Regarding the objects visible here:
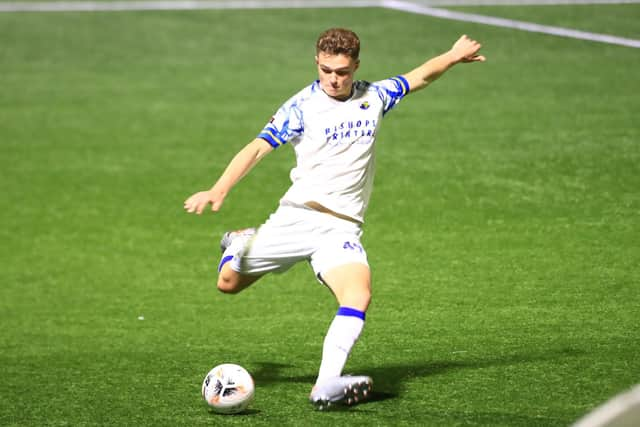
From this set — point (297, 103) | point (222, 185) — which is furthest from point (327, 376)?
point (297, 103)

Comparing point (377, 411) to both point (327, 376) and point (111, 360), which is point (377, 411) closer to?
point (327, 376)

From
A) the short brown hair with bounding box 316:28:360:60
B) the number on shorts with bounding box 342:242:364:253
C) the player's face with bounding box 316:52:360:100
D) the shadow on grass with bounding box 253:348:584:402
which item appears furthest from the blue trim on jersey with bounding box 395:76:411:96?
the shadow on grass with bounding box 253:348:584:402

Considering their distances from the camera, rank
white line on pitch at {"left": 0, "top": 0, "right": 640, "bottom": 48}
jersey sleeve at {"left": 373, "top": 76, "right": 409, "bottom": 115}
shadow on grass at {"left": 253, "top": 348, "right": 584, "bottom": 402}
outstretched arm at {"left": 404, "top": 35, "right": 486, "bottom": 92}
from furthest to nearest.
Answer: white line on pitch at {"left": 0, "top": 0, "right": 640, "bottom": 48} → shadow on grass at {"left": 253, "top": 348, "right": 584, "bottom": 402} → outstretched arm at {"left": 404, "top": 35, "right": 486, "bottom": 92} → jersey sleeve at {"left": 373, "top": 76, "right": 409, "bottom": 115}

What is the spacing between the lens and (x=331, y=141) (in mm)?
6281

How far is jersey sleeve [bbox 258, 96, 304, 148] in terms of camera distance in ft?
20.6

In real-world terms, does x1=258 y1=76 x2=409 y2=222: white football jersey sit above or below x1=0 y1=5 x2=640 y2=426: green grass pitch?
above

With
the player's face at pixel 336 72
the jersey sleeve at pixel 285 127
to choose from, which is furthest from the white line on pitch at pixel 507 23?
the jersey sleeve at pixel 285 127

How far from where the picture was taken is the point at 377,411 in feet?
19.6

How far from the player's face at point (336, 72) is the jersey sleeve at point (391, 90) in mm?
249

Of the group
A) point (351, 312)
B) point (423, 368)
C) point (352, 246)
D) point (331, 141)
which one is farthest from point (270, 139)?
point (423, 368)

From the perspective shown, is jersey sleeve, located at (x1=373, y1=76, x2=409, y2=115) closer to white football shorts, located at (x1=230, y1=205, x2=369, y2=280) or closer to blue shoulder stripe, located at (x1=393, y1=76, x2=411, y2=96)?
blue shoulder stripe, located at (x1=393, y1=76, x2=411, y2=96)

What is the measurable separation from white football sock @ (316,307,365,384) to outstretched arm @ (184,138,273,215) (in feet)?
2.94

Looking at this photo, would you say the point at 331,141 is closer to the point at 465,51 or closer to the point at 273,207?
the point at 465,51

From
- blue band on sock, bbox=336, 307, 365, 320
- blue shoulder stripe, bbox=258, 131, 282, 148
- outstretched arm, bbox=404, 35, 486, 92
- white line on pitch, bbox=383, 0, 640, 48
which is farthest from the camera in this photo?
white line on pitch, bbox=383, 0, 640, 48
